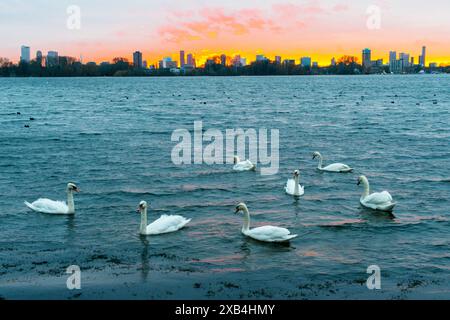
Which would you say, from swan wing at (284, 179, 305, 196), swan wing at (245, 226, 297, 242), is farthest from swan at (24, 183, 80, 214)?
swan wing at (284, 179, 305, 196)

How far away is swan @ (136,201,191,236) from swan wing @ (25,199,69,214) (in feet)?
11.5

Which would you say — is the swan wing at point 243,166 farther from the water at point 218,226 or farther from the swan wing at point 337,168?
the swan wing at point 337,168

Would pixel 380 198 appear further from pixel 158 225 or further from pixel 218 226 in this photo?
pixel 158 225

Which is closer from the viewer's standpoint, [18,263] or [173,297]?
[173,297]

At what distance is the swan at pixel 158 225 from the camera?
52.9 feet

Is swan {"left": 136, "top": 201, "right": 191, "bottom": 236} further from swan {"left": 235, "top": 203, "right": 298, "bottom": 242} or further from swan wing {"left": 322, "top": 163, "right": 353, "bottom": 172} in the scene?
swan wing {"left": 322, "top": 163, "right": 353, "bottom": 172}

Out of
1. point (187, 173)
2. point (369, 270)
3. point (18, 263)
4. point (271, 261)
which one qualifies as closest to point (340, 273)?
point (369, 270)

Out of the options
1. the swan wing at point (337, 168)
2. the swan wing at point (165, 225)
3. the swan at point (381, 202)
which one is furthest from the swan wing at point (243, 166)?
the swan wing at point (165, 225)

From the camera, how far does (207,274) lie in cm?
1302

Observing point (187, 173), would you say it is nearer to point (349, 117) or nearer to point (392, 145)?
point (392, 145)

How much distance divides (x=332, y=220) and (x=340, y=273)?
4.68m

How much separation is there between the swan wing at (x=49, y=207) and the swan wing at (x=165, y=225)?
375 cm

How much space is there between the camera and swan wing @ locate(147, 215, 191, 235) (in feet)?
53.2

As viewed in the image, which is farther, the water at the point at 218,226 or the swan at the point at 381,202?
the swan at the point at 381,202
